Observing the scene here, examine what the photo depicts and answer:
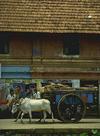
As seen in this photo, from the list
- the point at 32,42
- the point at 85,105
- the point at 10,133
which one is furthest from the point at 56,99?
the point at 32,42

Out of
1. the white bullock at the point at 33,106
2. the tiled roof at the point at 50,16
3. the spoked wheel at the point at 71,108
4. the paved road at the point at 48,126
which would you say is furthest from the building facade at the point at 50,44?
the spoked wheel at the point at 71,108

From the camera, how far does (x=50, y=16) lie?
31.5m

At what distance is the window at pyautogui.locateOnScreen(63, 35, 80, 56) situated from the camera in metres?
31.6

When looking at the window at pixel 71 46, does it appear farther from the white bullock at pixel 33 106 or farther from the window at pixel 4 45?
the white bullock at pixel 33 106

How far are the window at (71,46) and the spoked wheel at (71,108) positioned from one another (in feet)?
25.0

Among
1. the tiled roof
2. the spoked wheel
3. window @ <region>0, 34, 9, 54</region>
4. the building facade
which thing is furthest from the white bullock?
window @ <region>0, 34, 9, 54</region>

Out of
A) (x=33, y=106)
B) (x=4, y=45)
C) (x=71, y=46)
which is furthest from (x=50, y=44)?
(x=33, y=106)

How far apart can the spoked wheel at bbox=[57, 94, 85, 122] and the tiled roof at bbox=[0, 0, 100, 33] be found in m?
7.14

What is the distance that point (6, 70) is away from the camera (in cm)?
3116

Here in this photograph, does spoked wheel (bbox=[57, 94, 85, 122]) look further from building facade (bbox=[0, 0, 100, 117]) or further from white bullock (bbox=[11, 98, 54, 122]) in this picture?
building facade (bbox=[0, 0, 100, 117])

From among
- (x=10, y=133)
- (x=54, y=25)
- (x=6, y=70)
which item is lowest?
(x=10, y=133)

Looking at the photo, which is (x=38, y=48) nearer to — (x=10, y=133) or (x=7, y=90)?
(x=7, y=90)

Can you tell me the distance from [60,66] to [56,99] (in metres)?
6.89

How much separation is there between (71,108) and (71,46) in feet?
26.8
